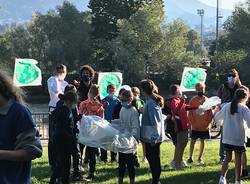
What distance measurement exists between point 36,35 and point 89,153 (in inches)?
2270

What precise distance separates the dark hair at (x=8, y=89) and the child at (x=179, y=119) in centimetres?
611

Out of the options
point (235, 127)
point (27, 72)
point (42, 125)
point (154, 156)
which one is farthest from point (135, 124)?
point (42, 125)

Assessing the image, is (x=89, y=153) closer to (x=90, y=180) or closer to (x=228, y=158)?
(x=90, y=180)

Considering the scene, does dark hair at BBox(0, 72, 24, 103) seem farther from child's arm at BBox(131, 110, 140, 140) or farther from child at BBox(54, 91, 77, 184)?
child's arm at BBox(131, 110, 140, 140)

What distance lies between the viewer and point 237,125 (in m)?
7.59

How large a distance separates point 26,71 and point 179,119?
13.6 feet

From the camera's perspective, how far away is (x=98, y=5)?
68.8 metres

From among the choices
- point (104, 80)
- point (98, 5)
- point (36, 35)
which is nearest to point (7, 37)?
point (36, 35)

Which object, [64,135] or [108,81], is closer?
[64,135]

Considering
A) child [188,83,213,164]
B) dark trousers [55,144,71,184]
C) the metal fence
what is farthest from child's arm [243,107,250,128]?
the metal fence

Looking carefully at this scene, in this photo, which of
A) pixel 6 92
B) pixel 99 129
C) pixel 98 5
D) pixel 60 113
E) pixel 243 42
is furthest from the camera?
pixel 98 5

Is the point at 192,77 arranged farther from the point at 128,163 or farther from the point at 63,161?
the point at 63,161

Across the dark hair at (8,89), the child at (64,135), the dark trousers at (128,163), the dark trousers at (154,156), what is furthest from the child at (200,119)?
the dark hair at (8,89)

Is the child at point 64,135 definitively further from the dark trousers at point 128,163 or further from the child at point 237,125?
the child at point 237,125
